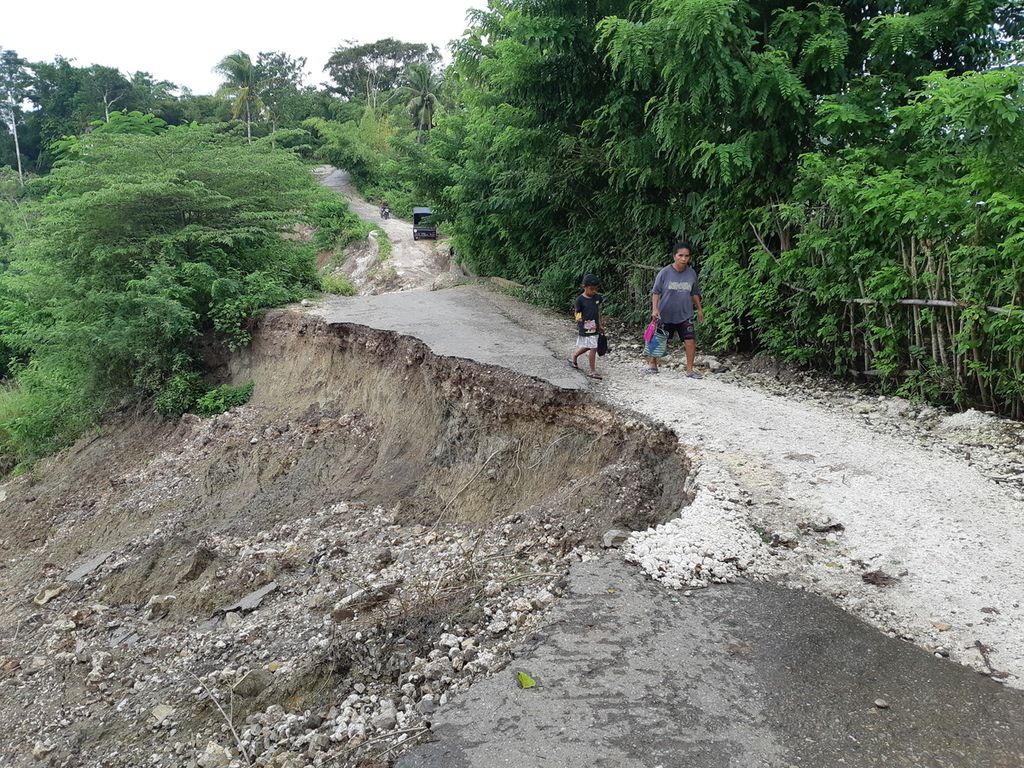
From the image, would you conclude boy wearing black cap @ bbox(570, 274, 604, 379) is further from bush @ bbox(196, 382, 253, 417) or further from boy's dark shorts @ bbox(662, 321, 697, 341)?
bush @ bbox(196, 382, 253, 417)

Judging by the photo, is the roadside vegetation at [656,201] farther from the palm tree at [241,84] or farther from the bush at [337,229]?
the palm tree at [241,84]

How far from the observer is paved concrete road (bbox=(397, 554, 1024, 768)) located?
2.47m

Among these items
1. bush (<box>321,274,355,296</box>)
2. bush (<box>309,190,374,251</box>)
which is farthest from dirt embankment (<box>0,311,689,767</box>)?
bush (<box>309,190,374,251</box>)

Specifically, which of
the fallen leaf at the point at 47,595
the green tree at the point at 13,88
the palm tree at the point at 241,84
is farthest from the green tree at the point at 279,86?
the fallen leaf at the point at 47,595

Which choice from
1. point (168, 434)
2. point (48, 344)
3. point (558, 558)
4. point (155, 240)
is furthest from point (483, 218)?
point (558, 558)

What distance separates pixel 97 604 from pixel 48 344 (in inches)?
310

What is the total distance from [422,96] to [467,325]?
40.0m

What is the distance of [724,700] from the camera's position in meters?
2.75

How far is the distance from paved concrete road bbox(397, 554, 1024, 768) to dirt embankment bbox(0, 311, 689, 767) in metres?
0.28

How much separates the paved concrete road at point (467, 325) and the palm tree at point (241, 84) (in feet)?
111

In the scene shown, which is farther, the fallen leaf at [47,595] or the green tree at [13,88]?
the green tree at [13,88]

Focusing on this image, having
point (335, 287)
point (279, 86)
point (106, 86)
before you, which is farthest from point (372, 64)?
point (335, 287)

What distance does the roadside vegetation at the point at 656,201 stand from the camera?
5707 millimetres

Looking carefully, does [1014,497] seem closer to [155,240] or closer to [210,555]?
[210,555]
